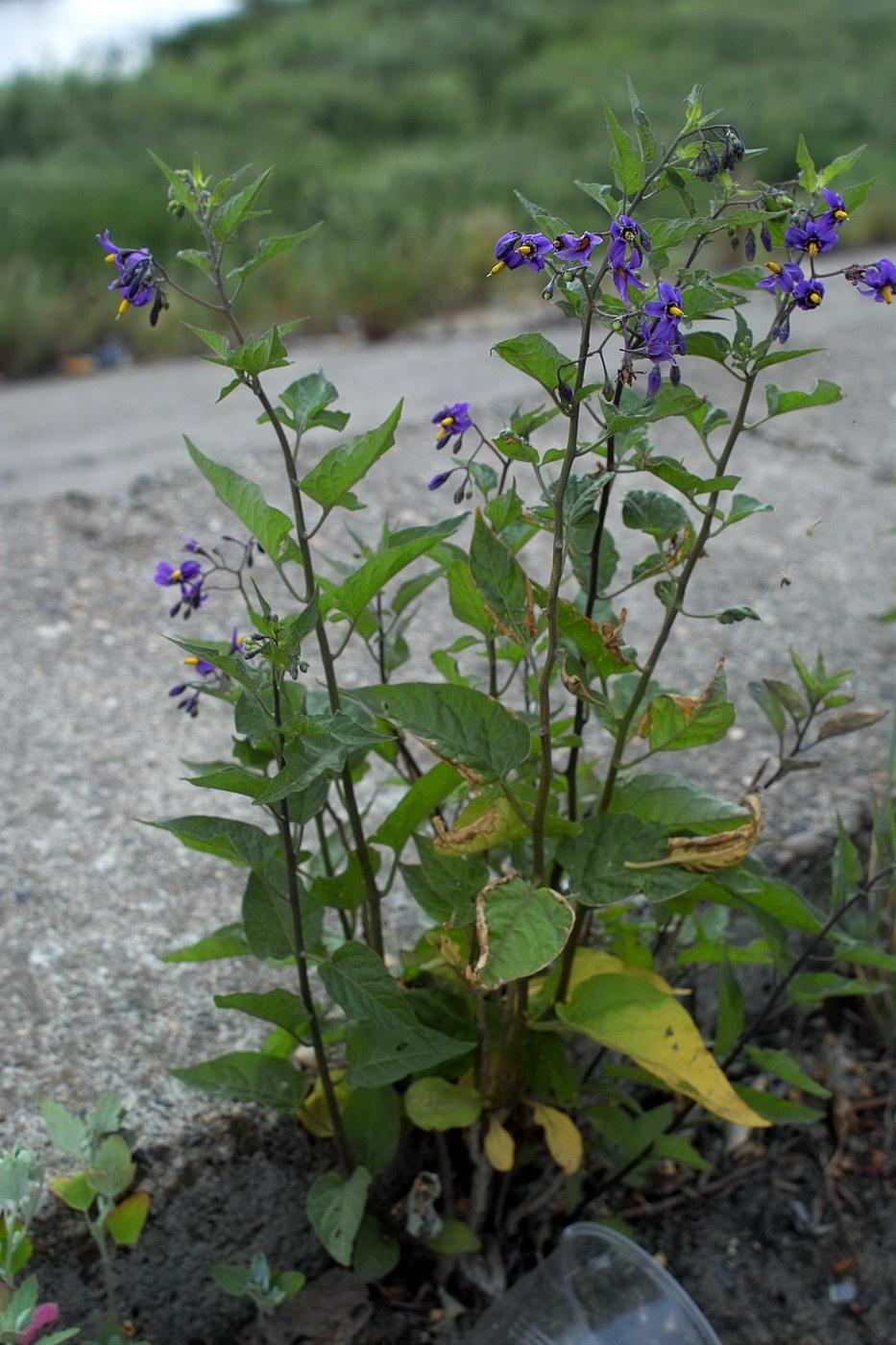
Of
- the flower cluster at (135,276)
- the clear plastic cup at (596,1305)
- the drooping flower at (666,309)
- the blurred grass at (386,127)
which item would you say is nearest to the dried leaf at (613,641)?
the drooping flower at (666,309)

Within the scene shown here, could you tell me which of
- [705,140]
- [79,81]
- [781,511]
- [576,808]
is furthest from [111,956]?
[79,81]

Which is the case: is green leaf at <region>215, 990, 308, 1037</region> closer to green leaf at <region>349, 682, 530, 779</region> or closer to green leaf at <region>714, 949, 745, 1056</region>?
green leaf at <region>349, 682, 530, 779</region>

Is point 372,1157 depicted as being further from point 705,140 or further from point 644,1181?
point 705,140

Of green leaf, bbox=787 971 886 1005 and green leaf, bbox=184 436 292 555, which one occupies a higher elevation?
green leaf, bbox=184 436 292 555

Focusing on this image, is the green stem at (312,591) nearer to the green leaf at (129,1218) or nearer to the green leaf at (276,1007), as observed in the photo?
the green leaf at (276,1007)

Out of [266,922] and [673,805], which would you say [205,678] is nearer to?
[266,922]

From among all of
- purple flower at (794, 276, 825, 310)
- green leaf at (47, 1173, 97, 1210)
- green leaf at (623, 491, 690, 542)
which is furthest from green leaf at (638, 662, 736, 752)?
green leaf at (47, 1173, 97, 1210)

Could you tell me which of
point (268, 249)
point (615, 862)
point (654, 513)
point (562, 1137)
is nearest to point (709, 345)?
point (654, 513)
